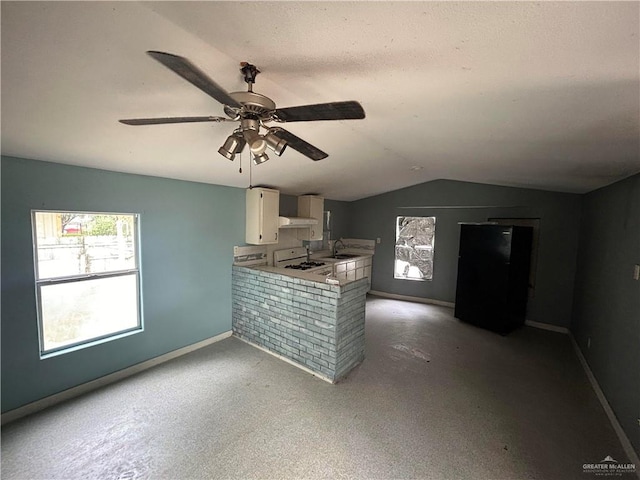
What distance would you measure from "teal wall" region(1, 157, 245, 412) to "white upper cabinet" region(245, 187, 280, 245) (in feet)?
0.49

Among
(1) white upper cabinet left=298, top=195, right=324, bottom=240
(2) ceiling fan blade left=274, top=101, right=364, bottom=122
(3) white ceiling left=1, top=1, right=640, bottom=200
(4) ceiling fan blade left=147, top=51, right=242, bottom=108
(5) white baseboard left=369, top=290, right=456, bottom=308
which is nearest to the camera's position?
(4) ceiling fan blade left=147, top=51, right=242, bottom=108

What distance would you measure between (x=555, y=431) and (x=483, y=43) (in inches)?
114

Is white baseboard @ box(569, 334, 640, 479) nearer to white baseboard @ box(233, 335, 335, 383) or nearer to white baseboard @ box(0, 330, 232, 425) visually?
white baseboard @ box(233, 335, 335, 383)

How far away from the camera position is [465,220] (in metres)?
5.07

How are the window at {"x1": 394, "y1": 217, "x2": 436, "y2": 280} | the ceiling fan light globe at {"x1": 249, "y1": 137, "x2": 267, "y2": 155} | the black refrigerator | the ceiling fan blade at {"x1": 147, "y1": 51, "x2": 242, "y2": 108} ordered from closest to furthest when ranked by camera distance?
the ceiling fan blade at {"x1": 147, "y1": 51, "x2": 242, "y2": 108}, the ceiling fan light globe at {"x1": 249, "y1": 137, "x2": 267, "y2": 155}, the black refrigerator, the window at {"x1": 394, "y1": 217, "x2": 436, "y2": 280}

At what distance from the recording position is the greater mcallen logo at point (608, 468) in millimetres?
1834

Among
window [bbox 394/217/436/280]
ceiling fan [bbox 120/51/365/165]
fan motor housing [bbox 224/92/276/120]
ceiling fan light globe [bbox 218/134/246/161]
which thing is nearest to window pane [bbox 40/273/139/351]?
ceiling fan [bbox 120/51/365/165]

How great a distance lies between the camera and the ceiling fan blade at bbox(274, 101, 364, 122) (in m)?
1.04

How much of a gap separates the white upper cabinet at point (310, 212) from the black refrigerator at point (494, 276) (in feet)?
7.96

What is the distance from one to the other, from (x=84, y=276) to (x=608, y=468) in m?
4.46

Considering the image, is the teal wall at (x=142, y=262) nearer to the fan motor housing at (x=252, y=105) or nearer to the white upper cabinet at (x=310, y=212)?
the white upper cabinet at (x=310, y=212)

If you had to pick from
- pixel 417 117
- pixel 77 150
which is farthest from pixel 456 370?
pixel 77 150

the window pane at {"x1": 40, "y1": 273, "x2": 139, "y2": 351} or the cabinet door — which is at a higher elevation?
the cabinet door

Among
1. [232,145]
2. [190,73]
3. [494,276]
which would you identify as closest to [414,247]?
[494,276]
